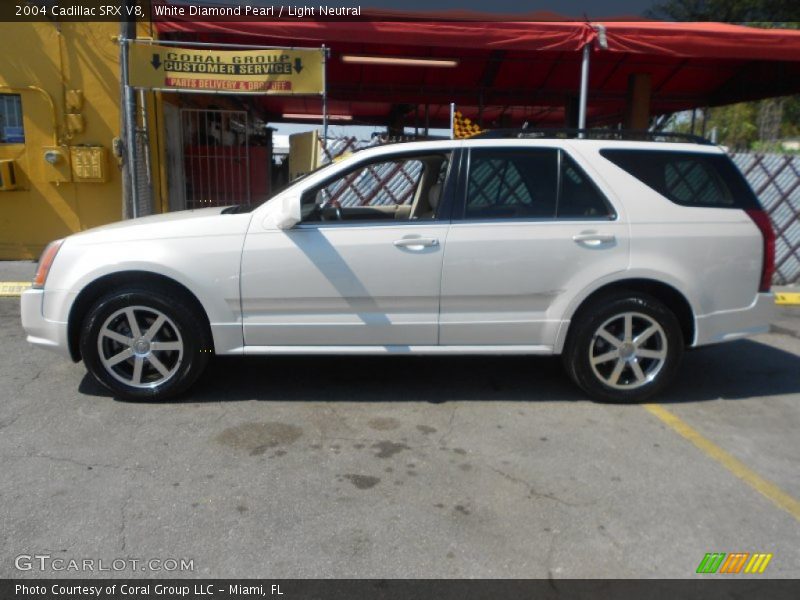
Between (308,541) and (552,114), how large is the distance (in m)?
14.7

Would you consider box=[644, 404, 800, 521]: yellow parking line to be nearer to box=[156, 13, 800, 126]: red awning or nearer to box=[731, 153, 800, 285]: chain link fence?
box=[156, 13, 800, 126]: red awning

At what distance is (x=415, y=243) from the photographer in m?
4.27

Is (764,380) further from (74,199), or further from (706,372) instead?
(74,199)

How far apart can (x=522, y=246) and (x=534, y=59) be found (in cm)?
650

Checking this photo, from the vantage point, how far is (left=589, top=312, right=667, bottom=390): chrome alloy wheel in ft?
14.6

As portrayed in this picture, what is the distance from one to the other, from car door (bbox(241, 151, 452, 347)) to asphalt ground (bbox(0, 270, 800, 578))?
52cm

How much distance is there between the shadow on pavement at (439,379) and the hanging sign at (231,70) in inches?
151

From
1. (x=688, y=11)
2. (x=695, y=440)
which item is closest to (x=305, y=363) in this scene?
(x=695, y=440)

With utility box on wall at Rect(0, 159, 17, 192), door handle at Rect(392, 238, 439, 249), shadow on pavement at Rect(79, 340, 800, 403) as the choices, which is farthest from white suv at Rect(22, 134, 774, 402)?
utility box on wall at Rect(0, 159, 17, 192)

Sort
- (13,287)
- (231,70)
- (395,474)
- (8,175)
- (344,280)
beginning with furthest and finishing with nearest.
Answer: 1. (8,175)
2. (13,287)
3. (231,70)
4. (344,280)
5. (395,474)

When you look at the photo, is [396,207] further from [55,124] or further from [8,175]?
[8,175]

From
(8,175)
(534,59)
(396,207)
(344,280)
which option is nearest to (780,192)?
(534,59)

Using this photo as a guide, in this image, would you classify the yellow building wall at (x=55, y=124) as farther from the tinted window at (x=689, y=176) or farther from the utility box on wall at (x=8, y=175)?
the tinted window at (x=689, y=176)

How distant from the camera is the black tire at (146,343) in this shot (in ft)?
14.0
